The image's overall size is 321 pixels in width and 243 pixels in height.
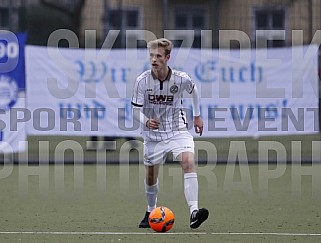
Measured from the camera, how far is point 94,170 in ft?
52.5

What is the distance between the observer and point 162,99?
9000 millimetres

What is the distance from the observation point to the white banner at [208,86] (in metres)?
16.8

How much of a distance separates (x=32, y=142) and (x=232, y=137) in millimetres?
3797

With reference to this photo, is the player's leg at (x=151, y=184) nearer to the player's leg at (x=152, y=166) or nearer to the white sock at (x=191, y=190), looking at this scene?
the player's leg at (x=152, y=166)

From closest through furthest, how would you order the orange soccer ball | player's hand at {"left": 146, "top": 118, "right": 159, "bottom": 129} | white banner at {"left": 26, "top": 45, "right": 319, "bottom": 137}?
the orange soccer ball
player's hand at {"left": 146, "top": 118, "right": 159, "bottom": 129}
white banner at {"left": 26, "top": 45, "right": 319, "bottom": 137}


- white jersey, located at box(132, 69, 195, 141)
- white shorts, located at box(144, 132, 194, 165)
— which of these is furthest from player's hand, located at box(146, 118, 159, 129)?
white shorts, located at box(144, 132, 194, 165)

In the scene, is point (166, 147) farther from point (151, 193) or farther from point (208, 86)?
point (208, 86)

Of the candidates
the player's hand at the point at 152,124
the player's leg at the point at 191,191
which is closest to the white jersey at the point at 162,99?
the player's hand at the point at 152,124

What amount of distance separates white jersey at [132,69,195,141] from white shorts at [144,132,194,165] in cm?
5

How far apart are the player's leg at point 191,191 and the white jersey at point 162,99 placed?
0.34 meters

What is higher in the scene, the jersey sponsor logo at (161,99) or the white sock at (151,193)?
the jersey sponsor logo at (161,99)

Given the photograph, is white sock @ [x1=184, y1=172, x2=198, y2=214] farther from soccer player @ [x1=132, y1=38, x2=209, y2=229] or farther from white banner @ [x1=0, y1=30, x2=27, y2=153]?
white banner @ [x1=0, y1=30, x2=27, y2=153]

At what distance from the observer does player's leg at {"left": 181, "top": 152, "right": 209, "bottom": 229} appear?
27.4ft

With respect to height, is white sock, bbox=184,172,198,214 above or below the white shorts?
below
